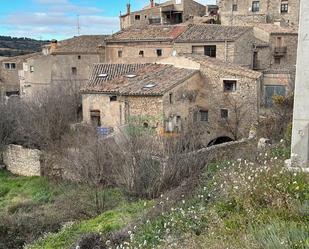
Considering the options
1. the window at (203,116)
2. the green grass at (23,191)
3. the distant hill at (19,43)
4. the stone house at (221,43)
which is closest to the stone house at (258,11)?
the stone house at (221,43)

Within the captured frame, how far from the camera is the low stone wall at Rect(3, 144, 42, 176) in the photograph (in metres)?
20.9

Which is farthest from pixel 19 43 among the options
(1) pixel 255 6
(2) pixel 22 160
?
(2) pixel 22 160

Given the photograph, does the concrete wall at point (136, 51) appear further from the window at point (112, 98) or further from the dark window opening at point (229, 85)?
the window at point (112, 98)

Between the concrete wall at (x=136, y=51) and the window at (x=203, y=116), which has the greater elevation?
the concrete wall at (x=136, y=51)

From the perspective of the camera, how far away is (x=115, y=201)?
15.3 metres

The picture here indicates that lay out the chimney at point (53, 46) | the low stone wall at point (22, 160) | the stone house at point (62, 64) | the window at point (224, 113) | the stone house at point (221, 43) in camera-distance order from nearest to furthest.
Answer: the low stone wall at point (22, 160)
the window at point (224, 113)
the stone house at point (221, 43)
the stone house at point (62, 64)
the chimney at point (53, 46)

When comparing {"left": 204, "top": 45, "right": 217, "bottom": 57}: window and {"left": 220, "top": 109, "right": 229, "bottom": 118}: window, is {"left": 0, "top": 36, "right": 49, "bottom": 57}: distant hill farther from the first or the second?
{"left": 220, "top": 109, "right": 229, "bottom": 118}: window

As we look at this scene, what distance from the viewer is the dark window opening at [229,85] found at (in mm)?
24062

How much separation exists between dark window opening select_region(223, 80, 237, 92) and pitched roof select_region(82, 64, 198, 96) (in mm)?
1744

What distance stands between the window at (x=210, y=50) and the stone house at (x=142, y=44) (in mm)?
2845

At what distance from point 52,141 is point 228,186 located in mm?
14979

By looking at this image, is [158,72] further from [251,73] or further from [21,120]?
[21,120]

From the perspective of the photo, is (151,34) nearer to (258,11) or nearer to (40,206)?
(258,11)

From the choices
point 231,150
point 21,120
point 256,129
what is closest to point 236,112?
point 256,129
